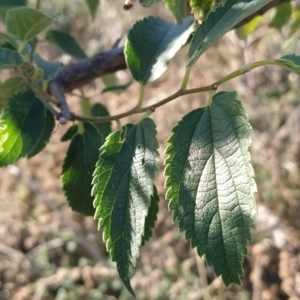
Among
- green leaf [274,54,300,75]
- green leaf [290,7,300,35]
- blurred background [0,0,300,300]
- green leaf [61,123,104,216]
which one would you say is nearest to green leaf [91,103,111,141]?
green leaf [61,123,104,216]

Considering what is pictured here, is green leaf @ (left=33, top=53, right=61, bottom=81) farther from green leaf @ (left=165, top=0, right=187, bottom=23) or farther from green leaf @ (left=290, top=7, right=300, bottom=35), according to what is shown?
green leaf @ (left=290, top=7, right=300, bottom=35)

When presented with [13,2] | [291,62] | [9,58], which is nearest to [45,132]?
[9,58]

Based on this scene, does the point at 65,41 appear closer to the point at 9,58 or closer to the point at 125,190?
the point at 9,58

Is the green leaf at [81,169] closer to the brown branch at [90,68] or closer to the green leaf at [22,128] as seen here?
the green leaf at [22,128]

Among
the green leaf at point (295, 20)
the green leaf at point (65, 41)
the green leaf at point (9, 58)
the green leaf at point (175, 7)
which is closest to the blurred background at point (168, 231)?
the green leaf at point (295, 20)

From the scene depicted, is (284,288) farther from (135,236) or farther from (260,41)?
(260,41)

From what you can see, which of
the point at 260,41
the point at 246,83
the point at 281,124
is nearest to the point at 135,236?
the point at 281,124
